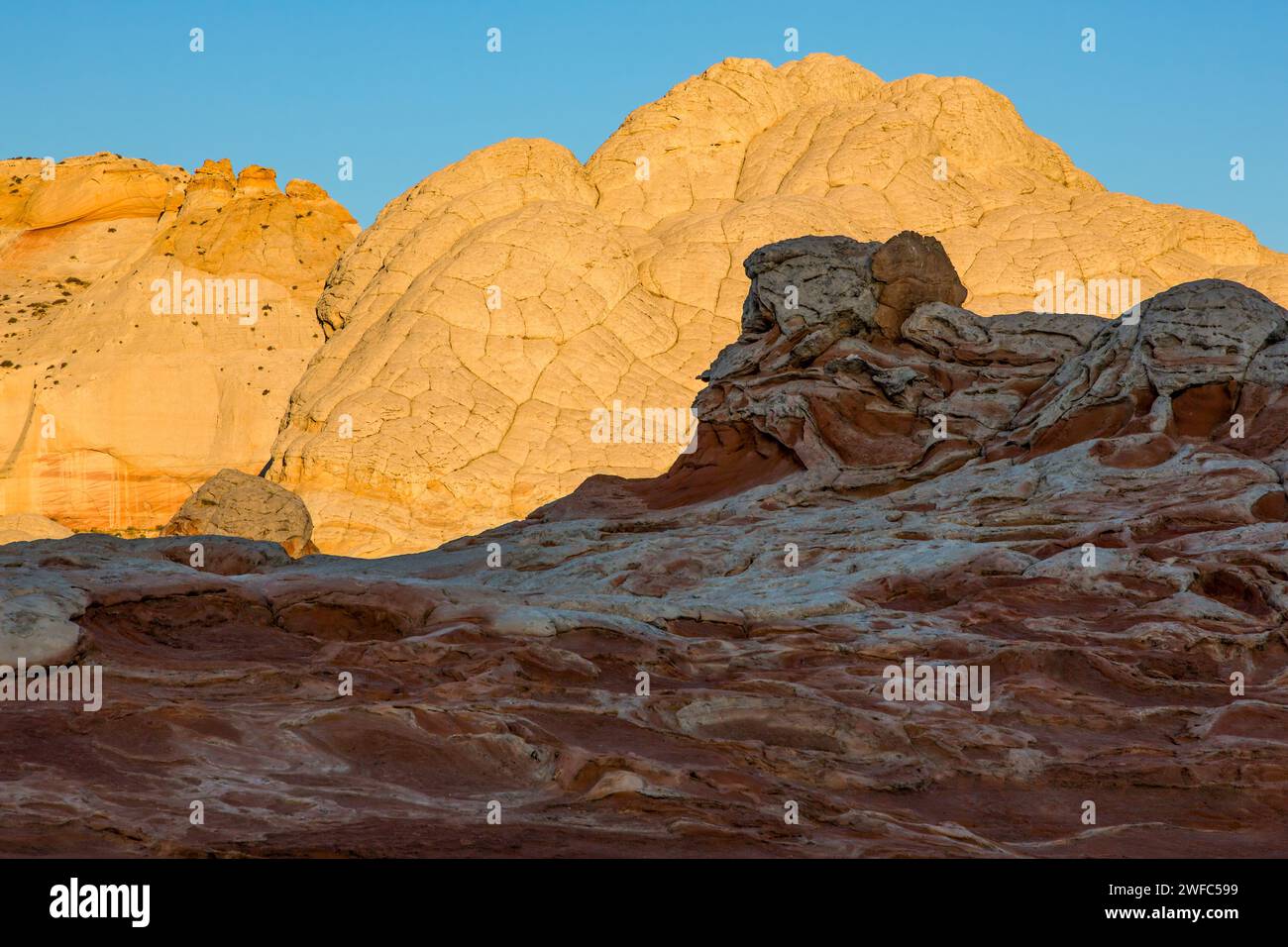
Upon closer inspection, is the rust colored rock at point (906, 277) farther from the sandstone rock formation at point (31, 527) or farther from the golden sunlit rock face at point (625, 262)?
the sandstone rock formation at point (31, 527)

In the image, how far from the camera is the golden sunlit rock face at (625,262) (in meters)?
45.2

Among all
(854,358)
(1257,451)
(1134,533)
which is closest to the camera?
(1134,533)

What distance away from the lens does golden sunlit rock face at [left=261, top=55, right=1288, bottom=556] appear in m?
45.2

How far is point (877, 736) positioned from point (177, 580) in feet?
25.0

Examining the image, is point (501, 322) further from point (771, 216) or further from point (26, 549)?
point (26, 549)

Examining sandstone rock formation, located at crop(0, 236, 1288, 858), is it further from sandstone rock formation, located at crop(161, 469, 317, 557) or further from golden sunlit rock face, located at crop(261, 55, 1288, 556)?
golden sunlit rock face, located at crop(261, 55, 1288, 556)

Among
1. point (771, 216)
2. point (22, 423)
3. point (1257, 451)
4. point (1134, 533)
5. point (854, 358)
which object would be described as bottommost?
point (1134, 533)

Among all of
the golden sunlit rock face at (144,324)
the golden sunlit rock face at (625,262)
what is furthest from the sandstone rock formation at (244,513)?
the golden sunlit rock face at (144,324)

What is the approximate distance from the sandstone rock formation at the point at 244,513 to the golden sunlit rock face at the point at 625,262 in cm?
730

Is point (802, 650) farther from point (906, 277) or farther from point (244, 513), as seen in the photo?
point (244, 513)

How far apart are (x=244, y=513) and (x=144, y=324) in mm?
28013

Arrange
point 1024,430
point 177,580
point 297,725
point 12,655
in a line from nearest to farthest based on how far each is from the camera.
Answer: point 297,725
point 12,655
point 177,580
point 1024,430

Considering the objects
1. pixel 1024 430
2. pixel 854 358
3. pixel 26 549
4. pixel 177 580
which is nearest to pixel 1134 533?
pixel 1024 430

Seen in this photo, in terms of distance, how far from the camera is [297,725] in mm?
11156
